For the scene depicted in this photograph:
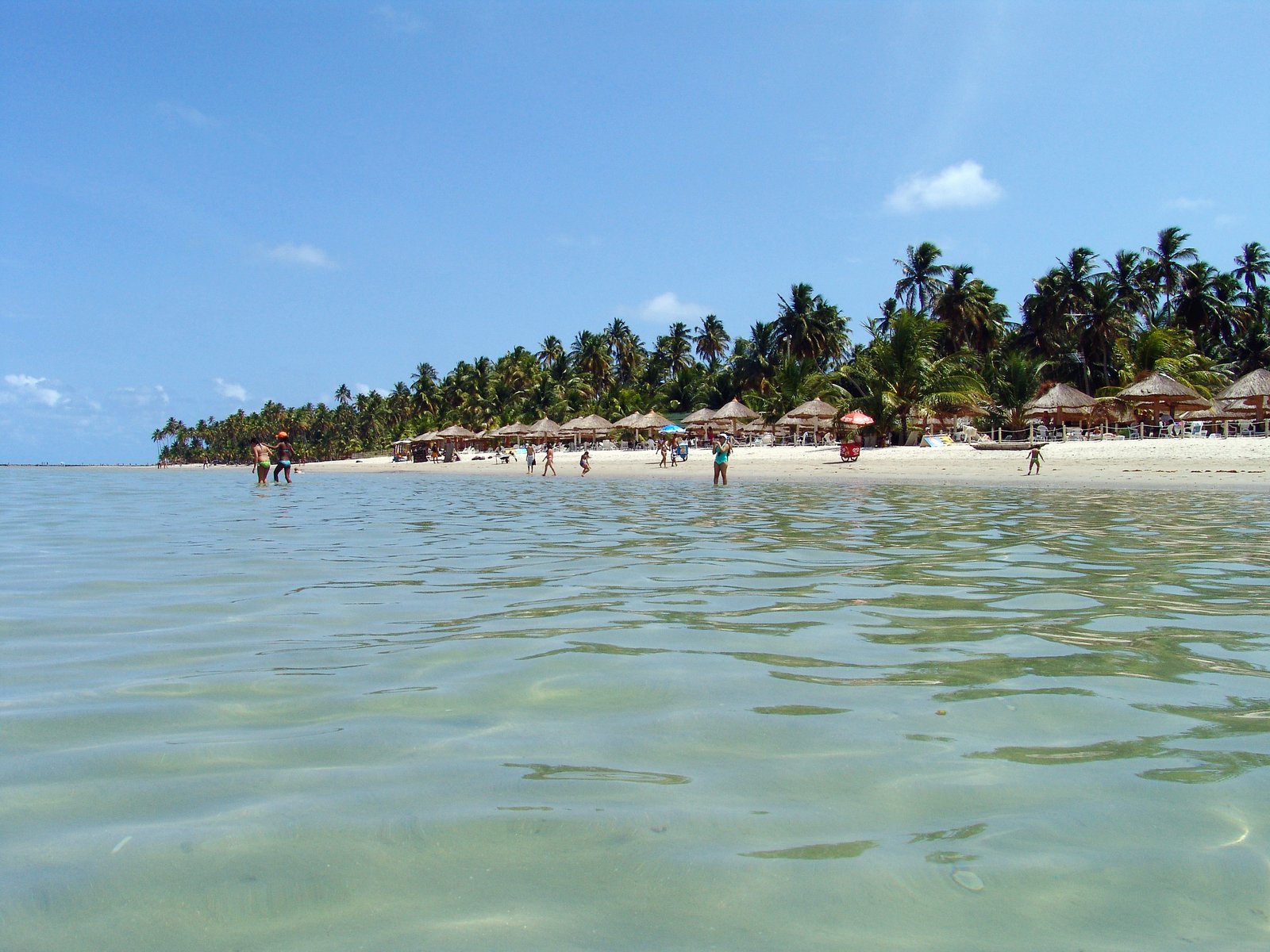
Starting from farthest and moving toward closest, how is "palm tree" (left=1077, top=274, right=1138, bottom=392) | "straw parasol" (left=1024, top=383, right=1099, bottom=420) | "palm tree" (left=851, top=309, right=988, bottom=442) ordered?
"palm tree" (left=1077, top=274, right=1138, bottom=392), "straw parasol" (left=1024, top=383, right=1099, bottom=420), "palm tree" (left=851, top=309, right=988, bottom=442)

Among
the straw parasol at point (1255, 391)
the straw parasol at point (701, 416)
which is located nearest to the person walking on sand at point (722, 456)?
the straw parasol at point (1255, 391)

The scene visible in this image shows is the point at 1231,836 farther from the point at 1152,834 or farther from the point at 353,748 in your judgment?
the point at 353,748

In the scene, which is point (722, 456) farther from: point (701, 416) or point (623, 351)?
point (623, 351)

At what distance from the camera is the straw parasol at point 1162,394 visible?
33938 mm

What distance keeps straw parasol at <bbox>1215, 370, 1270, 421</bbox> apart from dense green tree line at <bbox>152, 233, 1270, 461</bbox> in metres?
6.71

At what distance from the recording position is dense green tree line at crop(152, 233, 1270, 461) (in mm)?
37875

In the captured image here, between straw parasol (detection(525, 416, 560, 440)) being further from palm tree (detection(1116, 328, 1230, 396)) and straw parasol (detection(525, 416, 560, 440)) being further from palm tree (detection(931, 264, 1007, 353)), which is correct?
palm tree (detection(1116, 328, 1230, 396))

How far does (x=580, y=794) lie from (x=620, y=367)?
8057 cm

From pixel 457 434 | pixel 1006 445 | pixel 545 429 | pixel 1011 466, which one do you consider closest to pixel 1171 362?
pixel 1006 445

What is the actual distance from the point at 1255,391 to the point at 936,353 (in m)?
17.3

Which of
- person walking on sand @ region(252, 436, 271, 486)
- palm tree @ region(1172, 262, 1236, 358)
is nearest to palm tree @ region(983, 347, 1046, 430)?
palm tree @ region(1172, 262, 1236, 358)

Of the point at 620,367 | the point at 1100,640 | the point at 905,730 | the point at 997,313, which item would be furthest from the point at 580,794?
the point at 620,367

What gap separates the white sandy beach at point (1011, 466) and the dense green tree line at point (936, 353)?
15.0 ft

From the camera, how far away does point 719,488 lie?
22.5 metres
